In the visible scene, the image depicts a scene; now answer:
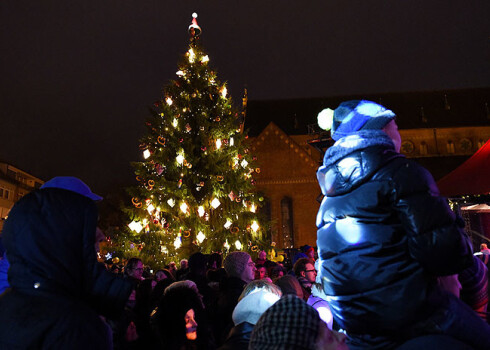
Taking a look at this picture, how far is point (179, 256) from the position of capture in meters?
11.2

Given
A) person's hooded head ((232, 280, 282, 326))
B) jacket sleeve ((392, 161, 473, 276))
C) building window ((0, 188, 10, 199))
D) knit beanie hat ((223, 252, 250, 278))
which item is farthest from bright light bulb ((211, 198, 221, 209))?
building window ((0, 188, 10, 199))

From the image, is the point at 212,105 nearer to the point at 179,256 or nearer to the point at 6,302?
the point at 179,256

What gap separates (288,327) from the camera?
139cm

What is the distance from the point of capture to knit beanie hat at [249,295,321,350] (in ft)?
4.50

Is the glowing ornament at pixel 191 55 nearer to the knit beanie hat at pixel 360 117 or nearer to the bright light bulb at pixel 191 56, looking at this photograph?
the bright light bulb at pixel 191 56

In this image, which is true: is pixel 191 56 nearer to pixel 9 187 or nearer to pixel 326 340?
pixel 326 340

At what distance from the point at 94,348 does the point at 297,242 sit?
3126 cm

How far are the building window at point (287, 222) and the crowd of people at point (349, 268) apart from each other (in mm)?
31037

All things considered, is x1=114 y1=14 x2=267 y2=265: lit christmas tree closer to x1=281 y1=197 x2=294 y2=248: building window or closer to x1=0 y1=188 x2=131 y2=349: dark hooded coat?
x1=0 y1=188 x2=131 y2=349: dark hooded coat

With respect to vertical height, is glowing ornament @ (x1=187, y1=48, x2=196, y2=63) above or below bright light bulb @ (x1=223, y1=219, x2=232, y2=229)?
above

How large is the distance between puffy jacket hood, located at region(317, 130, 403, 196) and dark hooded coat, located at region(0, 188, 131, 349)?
1323 millimetres

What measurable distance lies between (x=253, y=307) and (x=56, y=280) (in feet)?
4.15

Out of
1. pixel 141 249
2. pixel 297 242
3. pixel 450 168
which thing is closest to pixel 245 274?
pixel 141 249

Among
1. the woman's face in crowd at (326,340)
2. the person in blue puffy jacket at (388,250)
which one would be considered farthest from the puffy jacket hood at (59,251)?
the person in blue puffy jacket at (388,250)
